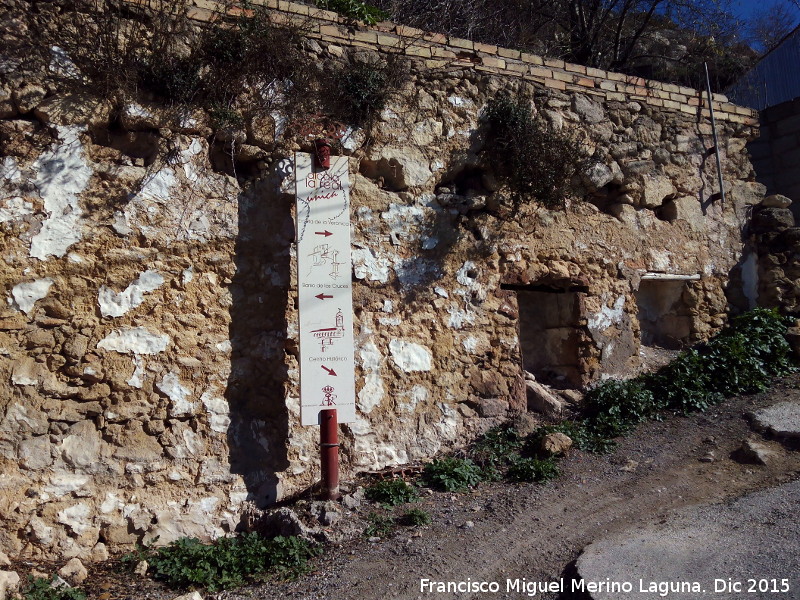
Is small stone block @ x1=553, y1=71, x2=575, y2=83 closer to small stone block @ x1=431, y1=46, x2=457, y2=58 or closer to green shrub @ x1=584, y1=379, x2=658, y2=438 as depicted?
small stone block @ x1=431, y1=46, x2=457, y2=58

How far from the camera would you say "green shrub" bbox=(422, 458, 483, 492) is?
15.6 ft

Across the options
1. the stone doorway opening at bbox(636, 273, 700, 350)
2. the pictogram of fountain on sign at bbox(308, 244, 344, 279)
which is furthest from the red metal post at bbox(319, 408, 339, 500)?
the stone doorway opening at bbox(636, 273, 700, 350)

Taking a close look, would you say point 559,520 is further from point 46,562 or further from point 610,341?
point 46,562

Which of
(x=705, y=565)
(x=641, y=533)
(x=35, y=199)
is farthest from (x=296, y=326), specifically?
(x=705, y=565)

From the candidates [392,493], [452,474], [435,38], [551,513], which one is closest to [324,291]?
[392,493]

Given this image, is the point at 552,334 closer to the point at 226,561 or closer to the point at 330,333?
the point at 330,333

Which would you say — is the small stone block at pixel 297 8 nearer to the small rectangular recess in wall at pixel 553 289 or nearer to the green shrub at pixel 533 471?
the small rectangular recess in wall at pixel 553 289

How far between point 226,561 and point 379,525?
0.92 metres

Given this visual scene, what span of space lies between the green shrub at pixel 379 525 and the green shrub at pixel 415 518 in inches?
3.1

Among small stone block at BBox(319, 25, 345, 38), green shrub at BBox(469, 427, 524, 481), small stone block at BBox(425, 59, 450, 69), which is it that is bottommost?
green shrub at BBox(469, 427, 524, 481)

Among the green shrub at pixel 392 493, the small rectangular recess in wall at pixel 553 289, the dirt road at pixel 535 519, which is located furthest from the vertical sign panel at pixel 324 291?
the small rectangular recess in wall at pixel 553 289

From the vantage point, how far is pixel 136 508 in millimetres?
4207

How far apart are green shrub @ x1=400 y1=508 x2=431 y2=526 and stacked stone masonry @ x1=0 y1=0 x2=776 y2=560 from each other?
62 centimetres

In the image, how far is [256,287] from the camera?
15.8 feet
